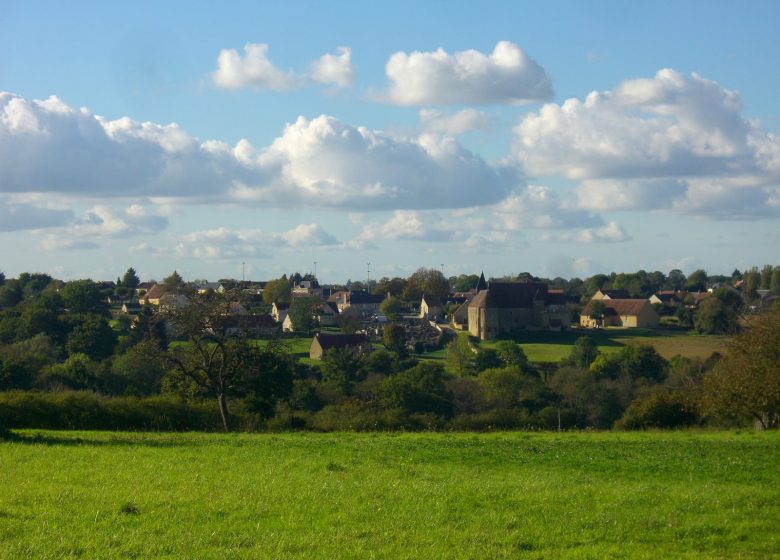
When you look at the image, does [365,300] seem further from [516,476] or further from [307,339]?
[516,476]

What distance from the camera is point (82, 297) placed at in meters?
92.4

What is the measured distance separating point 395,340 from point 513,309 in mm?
33340

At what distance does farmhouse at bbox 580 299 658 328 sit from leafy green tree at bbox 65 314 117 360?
68.4 meters

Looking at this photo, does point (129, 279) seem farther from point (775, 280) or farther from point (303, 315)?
point (775, 280)

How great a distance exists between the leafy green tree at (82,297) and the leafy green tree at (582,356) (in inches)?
1882

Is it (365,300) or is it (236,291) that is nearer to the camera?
(236,291)

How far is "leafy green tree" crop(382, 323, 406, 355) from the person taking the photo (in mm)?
82062

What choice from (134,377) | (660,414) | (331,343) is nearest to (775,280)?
(331,343)

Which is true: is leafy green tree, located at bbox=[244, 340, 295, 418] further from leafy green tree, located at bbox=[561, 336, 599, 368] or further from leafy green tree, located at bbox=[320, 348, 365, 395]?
leafy green tree, located at bbox=[561, 336, 599, 368]

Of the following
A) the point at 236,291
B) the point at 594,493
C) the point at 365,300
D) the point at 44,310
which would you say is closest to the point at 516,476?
the point at 594,493

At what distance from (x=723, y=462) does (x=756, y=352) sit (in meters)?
16.1

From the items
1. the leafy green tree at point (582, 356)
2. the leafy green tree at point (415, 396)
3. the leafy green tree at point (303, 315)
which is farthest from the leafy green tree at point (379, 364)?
the leafy green tree at point (303, 315)

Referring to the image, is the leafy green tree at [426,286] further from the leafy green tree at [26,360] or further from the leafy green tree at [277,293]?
the leafy green tree at [26,360]

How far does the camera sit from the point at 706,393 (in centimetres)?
3291
